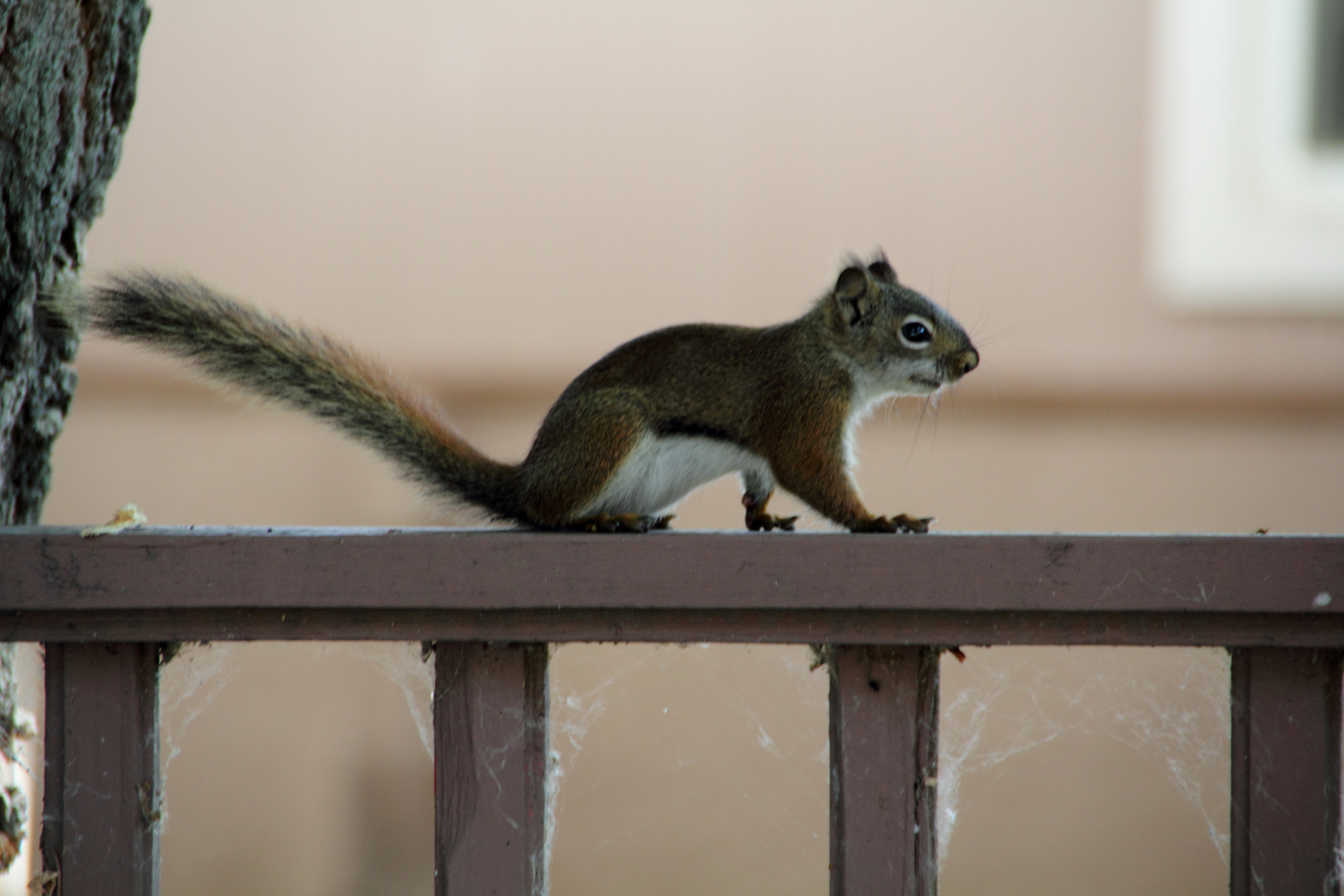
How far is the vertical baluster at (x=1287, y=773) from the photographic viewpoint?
2.39 ft

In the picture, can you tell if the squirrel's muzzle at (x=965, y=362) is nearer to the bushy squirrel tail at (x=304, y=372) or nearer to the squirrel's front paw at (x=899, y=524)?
Answer: the squirrel's front paw at (x=899, y=524)

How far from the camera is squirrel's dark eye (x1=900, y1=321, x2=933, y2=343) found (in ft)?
3.50

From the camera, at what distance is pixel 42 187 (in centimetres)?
90

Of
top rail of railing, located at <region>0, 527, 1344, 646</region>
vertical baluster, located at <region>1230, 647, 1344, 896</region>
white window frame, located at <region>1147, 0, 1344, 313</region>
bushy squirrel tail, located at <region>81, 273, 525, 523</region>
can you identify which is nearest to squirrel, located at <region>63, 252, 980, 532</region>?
bushy squirrel tail, located at <region>81, 273, 525, 523</region>

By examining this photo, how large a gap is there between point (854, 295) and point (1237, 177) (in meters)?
1.19

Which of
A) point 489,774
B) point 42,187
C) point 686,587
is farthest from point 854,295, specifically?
point 42,187

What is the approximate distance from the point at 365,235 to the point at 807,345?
→ 111 cm

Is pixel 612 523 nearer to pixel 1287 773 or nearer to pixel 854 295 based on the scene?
pixel 854 295

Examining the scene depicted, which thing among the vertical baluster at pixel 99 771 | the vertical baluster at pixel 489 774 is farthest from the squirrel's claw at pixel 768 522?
the vertical baluster at pixel 99 771

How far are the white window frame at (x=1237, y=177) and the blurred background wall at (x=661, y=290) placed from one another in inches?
1.4

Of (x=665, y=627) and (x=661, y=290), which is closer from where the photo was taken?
(x=665, y=627)

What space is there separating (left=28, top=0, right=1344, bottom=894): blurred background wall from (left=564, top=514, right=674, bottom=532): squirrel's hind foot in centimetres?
90

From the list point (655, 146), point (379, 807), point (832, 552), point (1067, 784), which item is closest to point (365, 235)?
point (655, 146)

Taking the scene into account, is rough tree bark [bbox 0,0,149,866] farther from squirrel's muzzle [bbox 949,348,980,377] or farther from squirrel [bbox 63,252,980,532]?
squirrel's muzzle [bbox 949,348,980,377]
